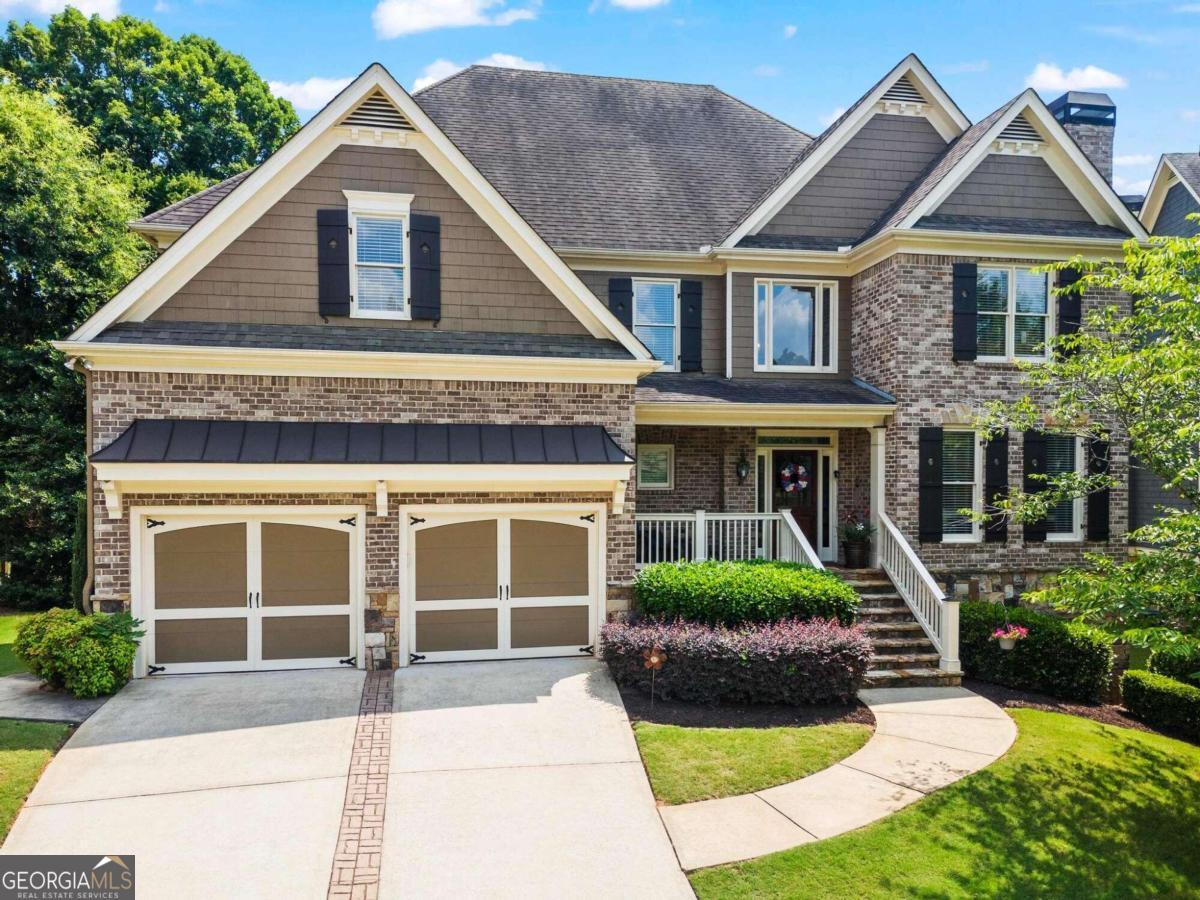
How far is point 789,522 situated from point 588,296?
16.7 ft

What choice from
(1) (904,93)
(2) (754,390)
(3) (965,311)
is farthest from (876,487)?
(1) (904,93)

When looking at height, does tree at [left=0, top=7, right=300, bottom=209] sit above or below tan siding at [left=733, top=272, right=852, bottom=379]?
above

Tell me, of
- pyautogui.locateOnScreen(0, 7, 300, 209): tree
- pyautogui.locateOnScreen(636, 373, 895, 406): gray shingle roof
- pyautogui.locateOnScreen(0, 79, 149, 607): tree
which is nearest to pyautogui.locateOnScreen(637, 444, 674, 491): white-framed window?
A: pyautogui.locateOnScreen(636, 373, 895, 406): gray shingle roof

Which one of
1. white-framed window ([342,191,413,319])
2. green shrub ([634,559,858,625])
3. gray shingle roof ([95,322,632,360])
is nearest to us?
gray shingle roof ([95,322,632,360])

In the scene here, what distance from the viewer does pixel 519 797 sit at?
281 inches

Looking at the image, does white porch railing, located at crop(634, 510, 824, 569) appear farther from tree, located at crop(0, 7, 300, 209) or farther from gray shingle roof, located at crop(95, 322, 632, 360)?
tree, located at crop(0, 7, 300, 209)

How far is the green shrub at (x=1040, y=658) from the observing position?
1055 cm

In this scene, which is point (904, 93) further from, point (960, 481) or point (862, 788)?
point (862, 788)

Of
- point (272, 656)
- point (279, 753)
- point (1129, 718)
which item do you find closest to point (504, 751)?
point (279, 753)

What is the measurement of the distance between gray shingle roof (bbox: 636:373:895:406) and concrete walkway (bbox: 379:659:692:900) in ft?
16.8

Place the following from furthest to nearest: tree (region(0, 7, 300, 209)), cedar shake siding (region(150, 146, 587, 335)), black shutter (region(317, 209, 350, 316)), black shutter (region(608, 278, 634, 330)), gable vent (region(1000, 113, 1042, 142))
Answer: tree (region(0, 7, 300, 209)) → black shutter (region(608, 278, 634, 330)) → gable vent (region(1000, 113, 1042, 142)) → black shutter (region(317, 209, 350, 316)) → cedar shake siding (region(150, 146, 587, 335))

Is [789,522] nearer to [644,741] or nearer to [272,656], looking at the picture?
[644,741]

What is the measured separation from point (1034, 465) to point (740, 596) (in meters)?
6.74

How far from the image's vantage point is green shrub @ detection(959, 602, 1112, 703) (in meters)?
10.6
